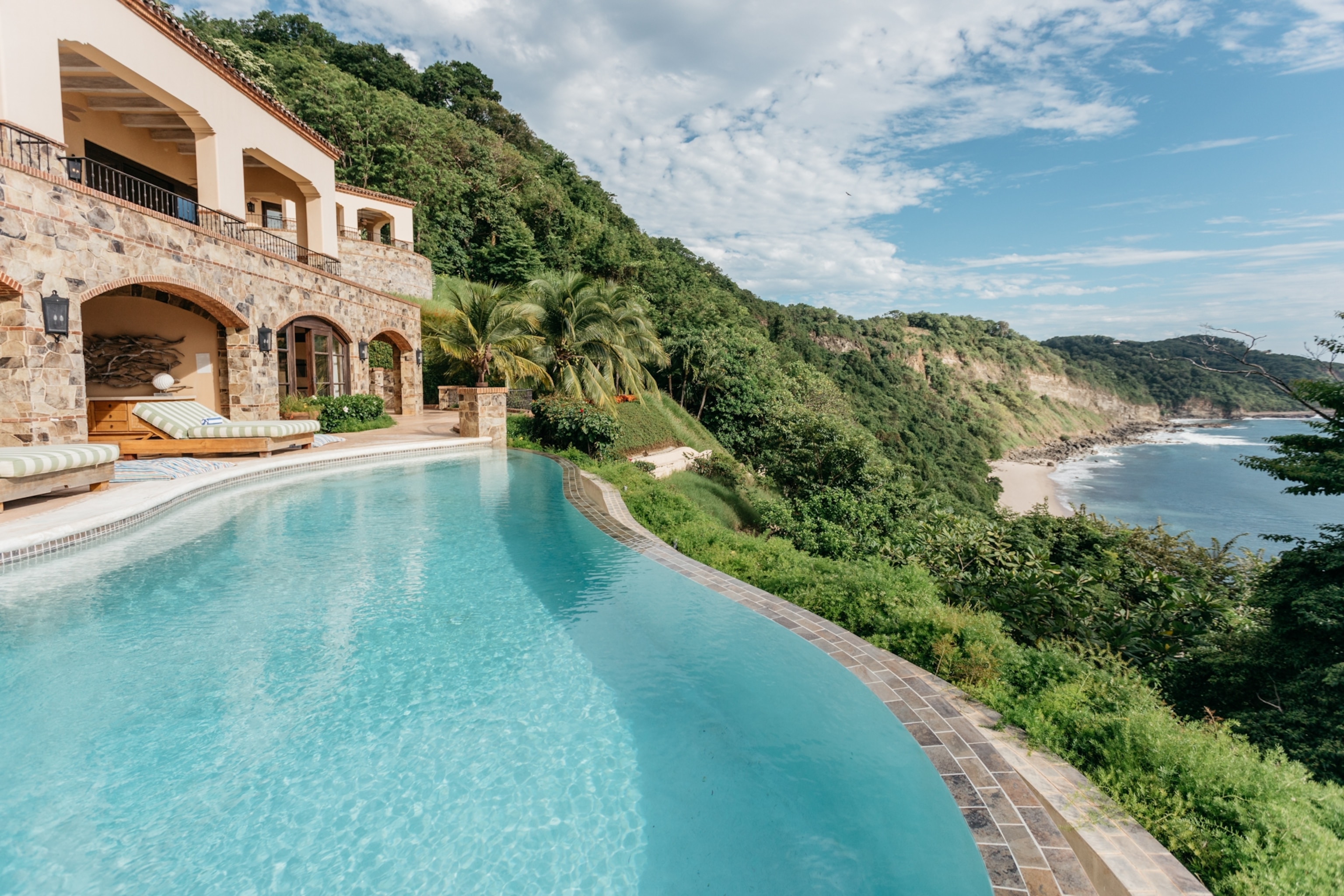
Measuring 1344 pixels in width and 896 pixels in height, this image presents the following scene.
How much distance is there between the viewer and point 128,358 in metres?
13.9

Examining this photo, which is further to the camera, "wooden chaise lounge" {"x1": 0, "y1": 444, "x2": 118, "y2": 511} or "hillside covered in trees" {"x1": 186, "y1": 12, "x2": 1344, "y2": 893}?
"wooden chaise lounge" {"x1": 0, "y1": 444, "x2": 118, "y2": 511}

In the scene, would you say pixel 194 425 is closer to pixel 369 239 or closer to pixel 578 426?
pixel 578 426

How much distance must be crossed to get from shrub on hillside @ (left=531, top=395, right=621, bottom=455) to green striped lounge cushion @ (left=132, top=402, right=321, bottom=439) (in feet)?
16.5

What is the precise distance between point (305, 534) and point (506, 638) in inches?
151

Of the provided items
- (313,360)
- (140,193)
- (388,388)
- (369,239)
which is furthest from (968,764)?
(369,239)

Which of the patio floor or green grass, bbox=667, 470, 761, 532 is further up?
the patio floor

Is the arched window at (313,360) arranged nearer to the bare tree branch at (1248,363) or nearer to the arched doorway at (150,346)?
the arched doorway at (150,346)

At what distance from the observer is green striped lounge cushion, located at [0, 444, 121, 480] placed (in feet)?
22.0

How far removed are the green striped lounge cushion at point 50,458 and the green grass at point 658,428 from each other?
28.2 ft

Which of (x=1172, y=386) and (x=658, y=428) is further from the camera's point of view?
(x=1172, y=386)

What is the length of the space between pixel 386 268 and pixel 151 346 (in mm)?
11729

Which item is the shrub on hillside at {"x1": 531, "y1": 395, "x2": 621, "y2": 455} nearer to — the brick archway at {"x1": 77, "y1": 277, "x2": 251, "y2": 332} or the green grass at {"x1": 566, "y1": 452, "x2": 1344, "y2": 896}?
the brick archway at {"x1": 77, "y1": 277, "x2": 251, "y2": 332}

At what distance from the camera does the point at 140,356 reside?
13.9 m

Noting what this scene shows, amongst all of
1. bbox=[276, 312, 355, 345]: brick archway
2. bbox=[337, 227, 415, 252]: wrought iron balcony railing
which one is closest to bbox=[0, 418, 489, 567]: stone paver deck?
bbox=[276, 312, 355, 345]: brick archway
